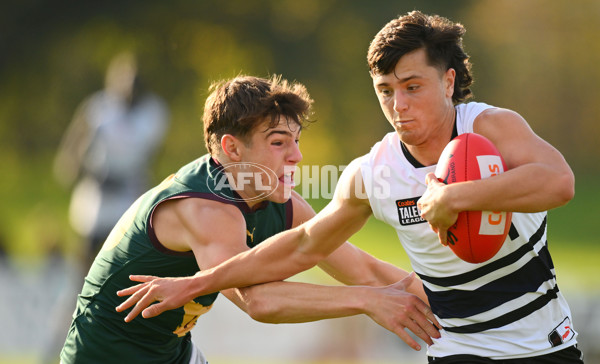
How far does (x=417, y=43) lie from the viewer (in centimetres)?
351

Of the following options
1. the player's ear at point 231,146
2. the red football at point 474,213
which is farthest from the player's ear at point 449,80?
the player's ear at point 231,146

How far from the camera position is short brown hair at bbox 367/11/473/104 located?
348cm

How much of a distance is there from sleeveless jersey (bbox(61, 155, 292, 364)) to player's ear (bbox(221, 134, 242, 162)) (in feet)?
0.31

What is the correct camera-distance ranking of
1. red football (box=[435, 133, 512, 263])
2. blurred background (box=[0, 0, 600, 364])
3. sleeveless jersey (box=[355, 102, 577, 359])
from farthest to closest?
blurred background (box=[0, 0, 600, 364]) < sleeveless jersey (box=[355, 102, 577, 359]) < red football (box=[435, 133, 512, 263])

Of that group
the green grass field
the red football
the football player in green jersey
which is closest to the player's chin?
the football player in green jersey

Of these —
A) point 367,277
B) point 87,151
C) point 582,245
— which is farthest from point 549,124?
point 367,277

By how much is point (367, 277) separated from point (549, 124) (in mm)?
15968

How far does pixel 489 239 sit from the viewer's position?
3.13 metres

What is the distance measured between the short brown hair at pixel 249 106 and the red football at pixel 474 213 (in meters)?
1.14

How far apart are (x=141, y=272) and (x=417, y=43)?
165 centimetres

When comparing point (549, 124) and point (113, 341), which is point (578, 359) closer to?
point (113, 341)

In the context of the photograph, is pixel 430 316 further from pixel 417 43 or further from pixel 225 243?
pixel 417 43

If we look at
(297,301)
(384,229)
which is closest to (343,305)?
(297,301)

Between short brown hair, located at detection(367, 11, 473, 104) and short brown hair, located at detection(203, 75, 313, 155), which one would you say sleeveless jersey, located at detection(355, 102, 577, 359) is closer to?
short brown hair, located at detection(367, 11, 473, 104)
